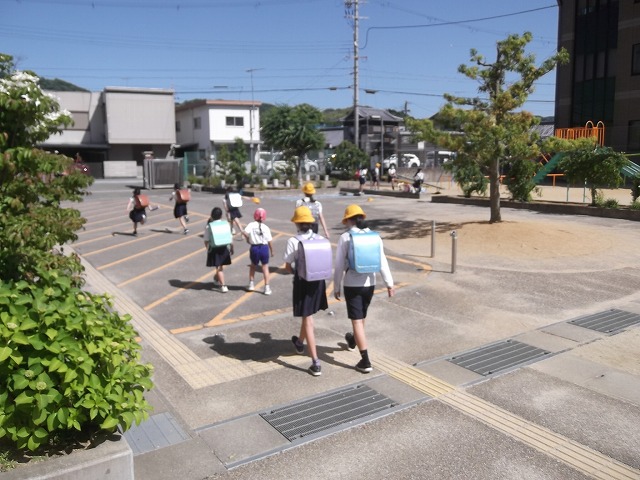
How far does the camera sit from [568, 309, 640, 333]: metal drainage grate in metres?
7.96

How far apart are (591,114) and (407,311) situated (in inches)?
1217

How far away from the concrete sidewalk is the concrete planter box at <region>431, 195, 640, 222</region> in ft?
32.4

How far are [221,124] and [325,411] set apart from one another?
48.6 metres

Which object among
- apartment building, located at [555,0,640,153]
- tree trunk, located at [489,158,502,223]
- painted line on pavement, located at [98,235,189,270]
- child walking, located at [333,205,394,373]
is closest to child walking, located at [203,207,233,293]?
painted line on pavement, located at [98,235,189,270]

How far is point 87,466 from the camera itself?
11.8ft

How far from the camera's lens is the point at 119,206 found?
89.2ft

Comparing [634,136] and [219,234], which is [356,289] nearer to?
[219,234]

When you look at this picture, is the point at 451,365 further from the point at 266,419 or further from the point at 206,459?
the point at 206,459

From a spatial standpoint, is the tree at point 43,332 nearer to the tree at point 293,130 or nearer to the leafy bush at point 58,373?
the leafy bush at point 58,373

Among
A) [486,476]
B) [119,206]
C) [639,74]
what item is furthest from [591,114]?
[486,476]

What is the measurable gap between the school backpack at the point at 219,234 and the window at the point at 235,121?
43.8 meters

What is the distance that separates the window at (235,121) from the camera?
52.2m

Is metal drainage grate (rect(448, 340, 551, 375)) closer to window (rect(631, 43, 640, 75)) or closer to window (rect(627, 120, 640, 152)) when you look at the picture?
window (rect(627, 120, 640, 152))

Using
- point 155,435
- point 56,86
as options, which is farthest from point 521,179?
point 56,86
